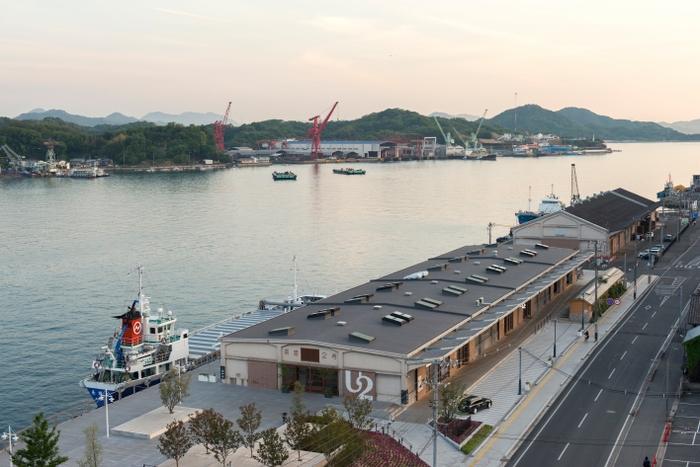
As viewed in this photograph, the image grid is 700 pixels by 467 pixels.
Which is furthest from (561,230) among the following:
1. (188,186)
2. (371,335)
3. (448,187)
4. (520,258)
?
(188,186)

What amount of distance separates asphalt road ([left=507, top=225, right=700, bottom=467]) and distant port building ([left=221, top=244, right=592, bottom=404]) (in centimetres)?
325

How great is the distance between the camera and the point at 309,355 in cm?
2164

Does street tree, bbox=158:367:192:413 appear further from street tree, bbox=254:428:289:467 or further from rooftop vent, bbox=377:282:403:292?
rooftop vent, bbox=377:282:403:292

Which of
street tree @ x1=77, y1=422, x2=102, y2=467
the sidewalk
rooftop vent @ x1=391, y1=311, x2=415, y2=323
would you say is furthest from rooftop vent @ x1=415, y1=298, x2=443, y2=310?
street tree @ x1=77, y1=422, x2=102, y2=467

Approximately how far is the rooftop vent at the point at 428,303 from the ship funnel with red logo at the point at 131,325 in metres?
9.36

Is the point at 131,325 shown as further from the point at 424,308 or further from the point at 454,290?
the point at 454,290

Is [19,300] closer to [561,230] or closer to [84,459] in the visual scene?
[84,459]

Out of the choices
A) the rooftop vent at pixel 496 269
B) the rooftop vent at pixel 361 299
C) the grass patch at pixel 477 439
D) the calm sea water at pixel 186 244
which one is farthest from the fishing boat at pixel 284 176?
the grass patch at pixel 477 439

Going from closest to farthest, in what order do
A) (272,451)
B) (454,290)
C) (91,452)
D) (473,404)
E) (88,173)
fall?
(272,451) → (91,452) → (473,404) → (454,290) → (88,173)

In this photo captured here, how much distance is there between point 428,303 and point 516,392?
485 cm

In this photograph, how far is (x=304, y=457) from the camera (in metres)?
16.5

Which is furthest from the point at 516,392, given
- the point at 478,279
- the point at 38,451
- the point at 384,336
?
the point at 38,451

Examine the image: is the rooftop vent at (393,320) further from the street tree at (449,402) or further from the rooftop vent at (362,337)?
the street tree at (449,402)

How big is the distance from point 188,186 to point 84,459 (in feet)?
305
